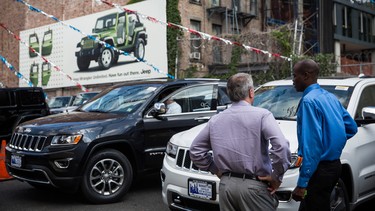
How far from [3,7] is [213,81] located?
108ft

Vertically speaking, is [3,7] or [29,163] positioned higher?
[3,7]

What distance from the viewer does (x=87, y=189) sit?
5.78 meters

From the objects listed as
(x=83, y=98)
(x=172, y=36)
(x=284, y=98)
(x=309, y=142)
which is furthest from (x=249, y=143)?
(x=172, y=36)

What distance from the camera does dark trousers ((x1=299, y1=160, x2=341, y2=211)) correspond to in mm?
3229

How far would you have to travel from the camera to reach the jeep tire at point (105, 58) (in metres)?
25.8

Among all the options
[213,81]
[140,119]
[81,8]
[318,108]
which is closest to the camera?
[318,108]

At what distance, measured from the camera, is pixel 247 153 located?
2.90m

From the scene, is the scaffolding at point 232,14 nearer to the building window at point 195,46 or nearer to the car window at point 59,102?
the building window at point 195,46

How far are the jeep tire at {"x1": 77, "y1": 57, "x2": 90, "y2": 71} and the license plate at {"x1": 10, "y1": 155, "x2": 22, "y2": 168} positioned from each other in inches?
857

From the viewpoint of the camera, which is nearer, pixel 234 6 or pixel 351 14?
pixel 234 6

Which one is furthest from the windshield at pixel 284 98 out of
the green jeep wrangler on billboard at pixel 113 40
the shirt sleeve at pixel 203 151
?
the green jeep wrangler on billboard at pixel 113 40

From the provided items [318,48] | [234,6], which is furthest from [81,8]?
[318,48]

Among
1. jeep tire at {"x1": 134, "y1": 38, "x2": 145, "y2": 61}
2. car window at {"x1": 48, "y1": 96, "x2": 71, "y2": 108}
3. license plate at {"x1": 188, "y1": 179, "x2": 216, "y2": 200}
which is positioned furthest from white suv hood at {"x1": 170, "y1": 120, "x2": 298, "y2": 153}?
jeep tire at {"x1": 134, "y1": 38, "x2": 145, "y2": 61}

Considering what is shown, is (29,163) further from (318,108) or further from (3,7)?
(3,7)
